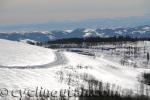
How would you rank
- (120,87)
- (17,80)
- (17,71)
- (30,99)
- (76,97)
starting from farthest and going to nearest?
(120,87) → (17,71) → (17,80) → (76,97) → (30,99)

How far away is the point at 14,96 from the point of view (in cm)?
11688

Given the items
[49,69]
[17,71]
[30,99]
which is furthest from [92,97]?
[49,69]

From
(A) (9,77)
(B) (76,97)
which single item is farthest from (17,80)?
(B) (76,97)

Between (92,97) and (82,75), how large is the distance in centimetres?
5923

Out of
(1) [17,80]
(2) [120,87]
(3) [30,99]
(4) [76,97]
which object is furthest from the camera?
(2) [120,87]

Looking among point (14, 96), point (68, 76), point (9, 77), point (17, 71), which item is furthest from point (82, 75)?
point (14, 96)

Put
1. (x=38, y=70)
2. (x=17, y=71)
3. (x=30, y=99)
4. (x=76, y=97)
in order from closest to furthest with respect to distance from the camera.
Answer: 1. (x=30, y=99)
2. (x=76, y=97)
3. (x=17, y=71)
4. (x=38, y=70)

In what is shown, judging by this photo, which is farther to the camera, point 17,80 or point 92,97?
point 17,80

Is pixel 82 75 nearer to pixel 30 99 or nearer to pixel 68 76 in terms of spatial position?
pixel 68 76

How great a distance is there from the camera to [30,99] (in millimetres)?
113562

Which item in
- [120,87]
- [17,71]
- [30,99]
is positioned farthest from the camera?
[120,87]

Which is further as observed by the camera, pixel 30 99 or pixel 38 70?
pixel 38 70

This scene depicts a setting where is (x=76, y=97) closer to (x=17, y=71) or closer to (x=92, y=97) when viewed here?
(x=92, y=97)

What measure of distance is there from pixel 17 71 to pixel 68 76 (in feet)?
79.7
